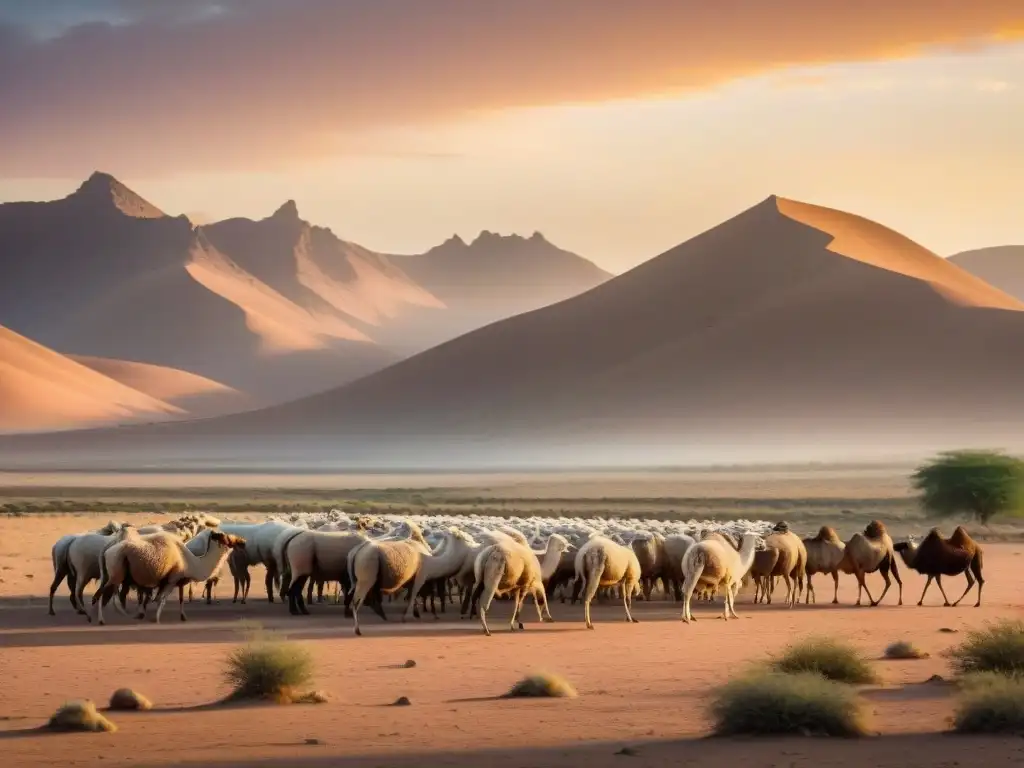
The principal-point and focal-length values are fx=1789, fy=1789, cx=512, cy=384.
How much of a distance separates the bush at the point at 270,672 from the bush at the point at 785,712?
3689 mm

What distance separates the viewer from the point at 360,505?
57938 mm

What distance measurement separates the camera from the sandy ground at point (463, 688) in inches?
496

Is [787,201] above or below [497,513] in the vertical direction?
above

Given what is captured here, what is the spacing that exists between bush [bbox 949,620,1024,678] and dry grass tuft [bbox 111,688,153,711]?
7.12 meters

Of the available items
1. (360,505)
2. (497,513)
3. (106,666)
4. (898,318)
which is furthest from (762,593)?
(898,318)

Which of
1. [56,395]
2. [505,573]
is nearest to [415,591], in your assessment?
[505,573]

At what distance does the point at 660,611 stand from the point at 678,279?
118040 mm

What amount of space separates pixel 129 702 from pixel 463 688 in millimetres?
3070

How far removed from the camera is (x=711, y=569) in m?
22.6

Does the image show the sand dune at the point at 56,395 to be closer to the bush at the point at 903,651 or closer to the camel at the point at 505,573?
the camel at the point at 505,573

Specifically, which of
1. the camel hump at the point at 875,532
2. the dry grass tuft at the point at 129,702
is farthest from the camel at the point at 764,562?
the dry grass tuft at the point at 129,702

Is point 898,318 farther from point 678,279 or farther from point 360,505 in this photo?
point 360,505

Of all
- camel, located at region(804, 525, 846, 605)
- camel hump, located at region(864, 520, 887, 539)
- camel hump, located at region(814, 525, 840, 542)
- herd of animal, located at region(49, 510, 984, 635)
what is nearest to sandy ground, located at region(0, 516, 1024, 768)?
herd of animal, located at region(49, 510, 984, 635)

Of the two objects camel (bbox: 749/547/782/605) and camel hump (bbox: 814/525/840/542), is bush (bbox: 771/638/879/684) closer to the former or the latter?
camel (bbox: 749/547/782/605)
